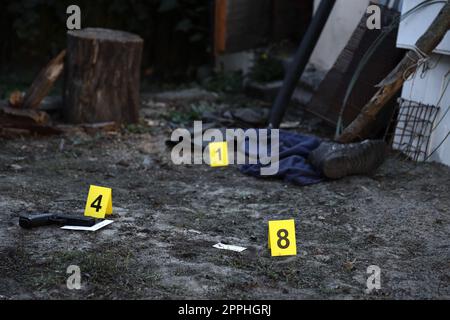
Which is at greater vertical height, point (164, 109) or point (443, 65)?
point (443, 65)

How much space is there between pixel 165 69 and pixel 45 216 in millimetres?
5792

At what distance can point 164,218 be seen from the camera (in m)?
4.16

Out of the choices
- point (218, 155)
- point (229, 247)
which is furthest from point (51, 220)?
point (218, 155)

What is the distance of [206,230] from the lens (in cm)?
400

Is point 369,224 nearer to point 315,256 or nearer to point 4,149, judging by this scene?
point 315,256

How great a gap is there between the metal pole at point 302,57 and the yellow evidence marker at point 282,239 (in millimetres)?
2829

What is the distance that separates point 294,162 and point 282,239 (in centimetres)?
175

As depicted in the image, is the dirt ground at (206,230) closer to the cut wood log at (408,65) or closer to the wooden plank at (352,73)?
the cut wood log at (408,65)

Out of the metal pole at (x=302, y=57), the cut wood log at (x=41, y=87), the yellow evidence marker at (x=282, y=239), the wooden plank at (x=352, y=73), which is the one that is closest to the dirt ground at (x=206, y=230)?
the yellow evidence marker at (x=282, y=239)

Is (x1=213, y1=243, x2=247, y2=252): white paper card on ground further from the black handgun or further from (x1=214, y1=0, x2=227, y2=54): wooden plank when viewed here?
(x1=214, y1=0, x2=227, y2=54): wooden plank

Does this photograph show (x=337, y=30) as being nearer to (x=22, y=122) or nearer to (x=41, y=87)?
(x=41, y=87)

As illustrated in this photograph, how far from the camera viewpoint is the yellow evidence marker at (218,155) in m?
5.49
